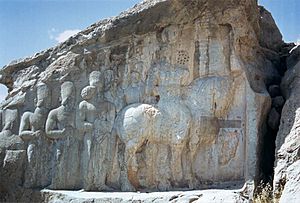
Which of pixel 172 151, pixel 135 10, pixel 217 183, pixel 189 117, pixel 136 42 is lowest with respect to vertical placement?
pixel 217 183

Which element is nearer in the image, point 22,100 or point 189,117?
point 189,117

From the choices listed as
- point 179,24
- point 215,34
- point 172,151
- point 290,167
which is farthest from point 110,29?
point 290,167

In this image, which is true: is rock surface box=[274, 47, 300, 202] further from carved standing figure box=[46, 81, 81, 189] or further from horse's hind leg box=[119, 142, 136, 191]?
carved standing figure box=[46, 81, 81, 189]

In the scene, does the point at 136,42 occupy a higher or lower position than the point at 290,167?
higher

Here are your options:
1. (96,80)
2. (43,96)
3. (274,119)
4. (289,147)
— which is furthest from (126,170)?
(289,147)

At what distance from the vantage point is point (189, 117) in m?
8.66

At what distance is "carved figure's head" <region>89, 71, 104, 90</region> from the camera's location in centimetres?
954

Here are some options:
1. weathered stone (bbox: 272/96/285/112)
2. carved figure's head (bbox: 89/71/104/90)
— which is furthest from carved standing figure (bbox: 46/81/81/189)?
weathered stone (bbox: 272/96/285/112)

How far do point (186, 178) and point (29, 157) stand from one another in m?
3.27

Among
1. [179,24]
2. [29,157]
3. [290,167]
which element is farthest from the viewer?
[29,157]

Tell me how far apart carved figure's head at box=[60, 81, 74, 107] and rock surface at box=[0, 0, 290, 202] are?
2 cm

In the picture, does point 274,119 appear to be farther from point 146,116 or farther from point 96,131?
point 96,131

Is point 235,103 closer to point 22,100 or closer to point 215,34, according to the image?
point 215,34

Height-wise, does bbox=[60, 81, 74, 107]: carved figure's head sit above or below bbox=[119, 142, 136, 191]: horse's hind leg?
above
